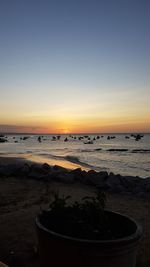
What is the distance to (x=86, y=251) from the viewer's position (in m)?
2.55

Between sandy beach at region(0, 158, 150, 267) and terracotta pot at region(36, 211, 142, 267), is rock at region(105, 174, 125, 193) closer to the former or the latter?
sandy beach at region(0, 158, 150, 267)

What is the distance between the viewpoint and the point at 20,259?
4.41 metres

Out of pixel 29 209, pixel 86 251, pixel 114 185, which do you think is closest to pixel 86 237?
pixel 86 251

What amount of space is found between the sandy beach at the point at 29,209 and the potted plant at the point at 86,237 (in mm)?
1634

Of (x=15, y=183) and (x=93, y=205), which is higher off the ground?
(x=93, y=205)

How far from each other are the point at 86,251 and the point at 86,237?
0.17 metres

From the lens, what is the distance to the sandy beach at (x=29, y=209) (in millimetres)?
4629

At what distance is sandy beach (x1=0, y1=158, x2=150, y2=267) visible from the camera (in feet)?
15.2

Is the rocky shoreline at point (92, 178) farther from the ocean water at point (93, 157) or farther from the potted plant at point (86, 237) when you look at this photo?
the ocean water at point (93, 157)

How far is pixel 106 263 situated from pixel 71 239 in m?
0.39

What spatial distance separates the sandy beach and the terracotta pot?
1.74 metres

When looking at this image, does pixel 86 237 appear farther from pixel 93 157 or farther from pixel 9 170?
pixel 93 157

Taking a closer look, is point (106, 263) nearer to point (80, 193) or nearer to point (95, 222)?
point (95, 222)

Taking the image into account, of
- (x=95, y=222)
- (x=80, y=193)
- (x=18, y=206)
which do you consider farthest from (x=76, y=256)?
(x=80, y=193)
